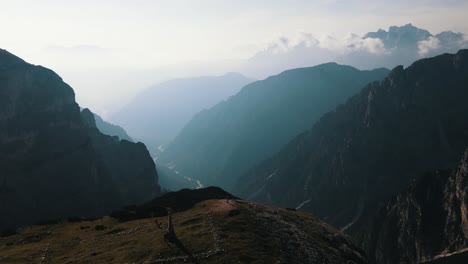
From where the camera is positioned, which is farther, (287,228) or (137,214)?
(137,214)

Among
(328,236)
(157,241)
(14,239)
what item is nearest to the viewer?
(157,241)

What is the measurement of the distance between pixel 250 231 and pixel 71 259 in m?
28.8

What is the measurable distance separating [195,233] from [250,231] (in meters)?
8.93

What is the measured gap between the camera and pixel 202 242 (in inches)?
2682

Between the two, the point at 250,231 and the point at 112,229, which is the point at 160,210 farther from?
the point at 250,231

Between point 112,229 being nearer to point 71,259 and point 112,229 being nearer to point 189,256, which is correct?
point 71,259

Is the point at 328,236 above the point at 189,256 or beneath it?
beneath

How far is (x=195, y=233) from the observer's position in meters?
72.8

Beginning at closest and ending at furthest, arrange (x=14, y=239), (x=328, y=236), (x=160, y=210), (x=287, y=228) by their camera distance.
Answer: (x=287, y=228), (x=328, y=236), (x=14, y=239), (x=160, y=210)

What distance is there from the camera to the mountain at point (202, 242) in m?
64.6

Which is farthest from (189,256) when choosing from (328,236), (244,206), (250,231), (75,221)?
(75,221)

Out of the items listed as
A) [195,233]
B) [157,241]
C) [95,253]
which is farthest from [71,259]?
[195,233]

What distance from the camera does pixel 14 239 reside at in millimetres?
100250

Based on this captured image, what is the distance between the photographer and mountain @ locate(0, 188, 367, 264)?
212 feet
